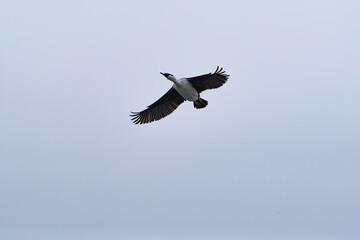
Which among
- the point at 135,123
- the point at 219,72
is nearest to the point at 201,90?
the point at 219,72

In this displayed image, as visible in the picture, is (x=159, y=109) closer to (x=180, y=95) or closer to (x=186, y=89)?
(x=180, y=95)

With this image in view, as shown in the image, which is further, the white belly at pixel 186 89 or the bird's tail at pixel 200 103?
the bird's tail at pixel 200 103

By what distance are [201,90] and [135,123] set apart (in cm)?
471

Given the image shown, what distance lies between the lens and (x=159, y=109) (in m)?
33.1

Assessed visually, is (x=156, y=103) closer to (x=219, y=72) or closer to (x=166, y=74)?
(x=166, y=74)

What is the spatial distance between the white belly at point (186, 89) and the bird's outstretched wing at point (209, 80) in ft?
0.72

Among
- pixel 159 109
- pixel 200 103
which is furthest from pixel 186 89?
pixel 159 109

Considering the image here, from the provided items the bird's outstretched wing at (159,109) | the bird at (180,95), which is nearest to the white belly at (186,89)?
the bird at (180,95)

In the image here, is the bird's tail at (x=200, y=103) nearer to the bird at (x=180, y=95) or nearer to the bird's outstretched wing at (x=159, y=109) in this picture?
the bird at (x=180, y=95)

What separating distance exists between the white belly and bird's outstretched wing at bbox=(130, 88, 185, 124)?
4.86ft

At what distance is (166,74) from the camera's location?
3095 cm

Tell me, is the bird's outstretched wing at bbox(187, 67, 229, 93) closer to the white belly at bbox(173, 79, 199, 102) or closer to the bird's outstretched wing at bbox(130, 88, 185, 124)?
the white belly at bbox(173, 79, 199, 102)

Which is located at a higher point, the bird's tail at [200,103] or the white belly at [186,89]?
the white belly at [186,89]

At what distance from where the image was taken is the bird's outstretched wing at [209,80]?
98.3ft
